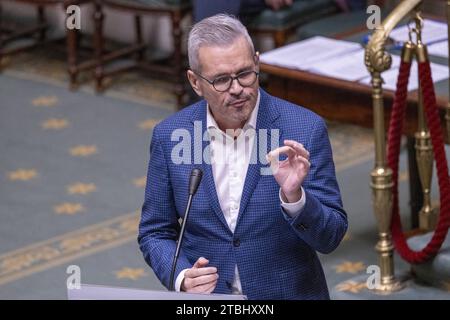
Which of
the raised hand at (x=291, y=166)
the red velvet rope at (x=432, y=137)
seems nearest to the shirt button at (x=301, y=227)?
the raised hand at (x=291, y=166)

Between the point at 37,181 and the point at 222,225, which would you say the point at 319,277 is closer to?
the point at 222,225

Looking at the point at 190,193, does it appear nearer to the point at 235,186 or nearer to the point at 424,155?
the point at 235,186

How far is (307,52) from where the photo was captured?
6.38m

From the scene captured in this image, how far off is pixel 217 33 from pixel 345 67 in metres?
2.82

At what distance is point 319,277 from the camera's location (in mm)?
3549

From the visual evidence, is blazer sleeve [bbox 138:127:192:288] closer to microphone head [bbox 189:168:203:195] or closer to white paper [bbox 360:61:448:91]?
microphone head [bbox 189:168:203:195]

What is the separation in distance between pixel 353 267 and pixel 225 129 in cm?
257

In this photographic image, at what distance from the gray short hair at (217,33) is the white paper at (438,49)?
9.92ft

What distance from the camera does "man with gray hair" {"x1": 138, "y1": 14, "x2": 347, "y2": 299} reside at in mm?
3316

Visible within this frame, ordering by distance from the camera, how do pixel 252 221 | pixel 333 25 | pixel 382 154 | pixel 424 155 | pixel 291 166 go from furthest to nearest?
pixel 333 25
pixel 424 155
pixel 382 154
pixel 252 221
pixel 291 166

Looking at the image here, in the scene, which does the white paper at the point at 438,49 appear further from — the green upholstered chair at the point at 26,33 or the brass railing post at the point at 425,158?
the green upholstered chair at the point at 26,33

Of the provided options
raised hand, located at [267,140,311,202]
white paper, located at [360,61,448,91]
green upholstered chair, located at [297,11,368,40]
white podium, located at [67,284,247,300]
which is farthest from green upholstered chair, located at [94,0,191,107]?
white podium, located at [67,284,247,300]

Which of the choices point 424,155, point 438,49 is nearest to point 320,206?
point 424,155

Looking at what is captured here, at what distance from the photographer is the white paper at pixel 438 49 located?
618cm
